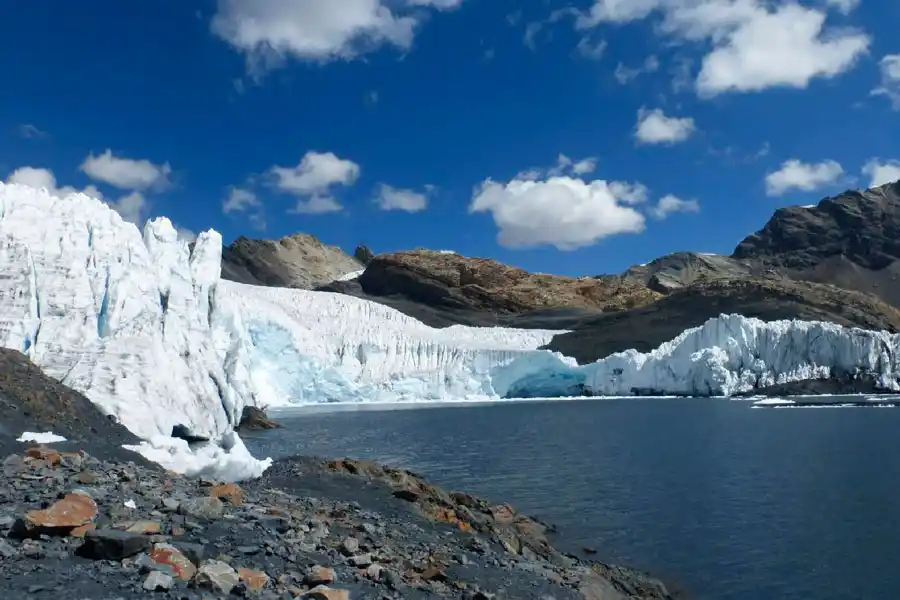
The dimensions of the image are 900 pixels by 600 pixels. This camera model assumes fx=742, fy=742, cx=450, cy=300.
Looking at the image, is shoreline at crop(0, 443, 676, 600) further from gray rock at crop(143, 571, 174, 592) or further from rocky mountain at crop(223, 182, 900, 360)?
rocky mountain at crop(223, 182, 900, 360)

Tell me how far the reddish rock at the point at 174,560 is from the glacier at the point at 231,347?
7.85 m

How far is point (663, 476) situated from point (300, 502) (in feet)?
41.1

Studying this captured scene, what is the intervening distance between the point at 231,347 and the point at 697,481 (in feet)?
64.3

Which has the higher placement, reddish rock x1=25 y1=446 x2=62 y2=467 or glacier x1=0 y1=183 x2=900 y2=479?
glacier x1=0 y1=183 x2=900 y2=479

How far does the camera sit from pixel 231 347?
31031 millimetres

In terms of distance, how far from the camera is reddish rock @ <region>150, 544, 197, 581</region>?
5641 millimetres

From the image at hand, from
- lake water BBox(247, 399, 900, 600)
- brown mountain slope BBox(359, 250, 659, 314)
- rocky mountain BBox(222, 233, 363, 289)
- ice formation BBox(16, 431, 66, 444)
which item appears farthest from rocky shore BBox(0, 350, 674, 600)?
rocky mountain BBox(222, 233, 363, 289)

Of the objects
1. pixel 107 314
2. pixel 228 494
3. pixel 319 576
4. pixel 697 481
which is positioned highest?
pixel 107 314

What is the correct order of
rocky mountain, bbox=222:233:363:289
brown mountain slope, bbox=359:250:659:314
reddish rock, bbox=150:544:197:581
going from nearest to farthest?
1. reddish rock, bbox=150:544:197:581
2. brown mountain slope, bbox=359:250:659:314
3. rocky mountain, bbox=222:233:363:289

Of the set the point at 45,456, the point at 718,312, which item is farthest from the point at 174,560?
the point at 718,312

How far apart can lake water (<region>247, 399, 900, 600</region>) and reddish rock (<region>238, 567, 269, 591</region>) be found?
24.6 ft

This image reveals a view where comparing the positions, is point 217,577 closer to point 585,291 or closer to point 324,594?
point 324,594

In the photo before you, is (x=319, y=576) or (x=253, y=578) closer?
(x=253, y=578)

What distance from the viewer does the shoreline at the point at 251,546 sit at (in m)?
5.52
